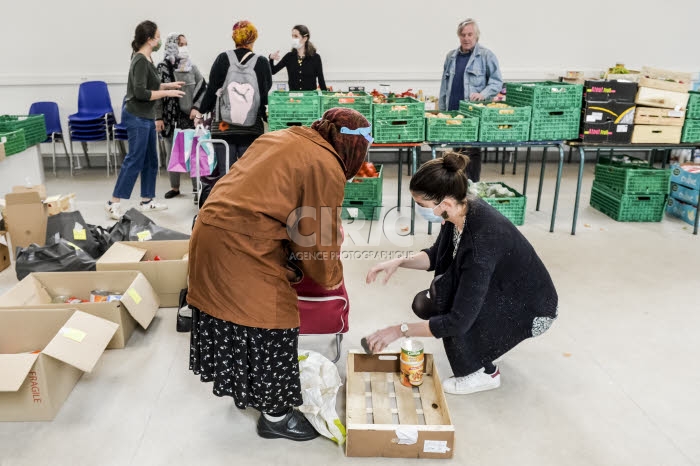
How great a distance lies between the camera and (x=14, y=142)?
16.8 ft

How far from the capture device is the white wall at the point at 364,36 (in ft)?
23.0

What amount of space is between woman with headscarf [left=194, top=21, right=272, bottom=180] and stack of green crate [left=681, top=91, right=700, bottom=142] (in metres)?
3.42

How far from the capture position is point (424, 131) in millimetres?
4656

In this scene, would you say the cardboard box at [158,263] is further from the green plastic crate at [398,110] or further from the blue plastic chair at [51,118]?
the blue plastic chair at [51,118]

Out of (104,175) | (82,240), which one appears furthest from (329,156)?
(104,175)

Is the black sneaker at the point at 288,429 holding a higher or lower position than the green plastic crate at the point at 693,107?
lower

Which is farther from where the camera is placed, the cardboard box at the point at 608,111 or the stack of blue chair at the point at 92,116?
the stack of blue chair at the point at 92,116

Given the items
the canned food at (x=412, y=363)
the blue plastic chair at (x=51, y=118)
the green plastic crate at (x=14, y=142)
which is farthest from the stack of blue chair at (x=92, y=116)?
the canned food at (x=412, y=363)

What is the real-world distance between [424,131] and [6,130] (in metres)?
3.86

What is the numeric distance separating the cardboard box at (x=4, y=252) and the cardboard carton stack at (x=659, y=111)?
4841 mm

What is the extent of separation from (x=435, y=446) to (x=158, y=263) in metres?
1.89

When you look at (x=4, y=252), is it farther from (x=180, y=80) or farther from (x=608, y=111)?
(x=608, y=111)

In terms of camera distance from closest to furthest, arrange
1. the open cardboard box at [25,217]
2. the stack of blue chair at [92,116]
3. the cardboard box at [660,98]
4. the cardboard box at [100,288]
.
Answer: the cardboard box at [100,288], the open cardboard box at [25,217], the cardboard box at [660,98], the stack of blue chair at [92,116]

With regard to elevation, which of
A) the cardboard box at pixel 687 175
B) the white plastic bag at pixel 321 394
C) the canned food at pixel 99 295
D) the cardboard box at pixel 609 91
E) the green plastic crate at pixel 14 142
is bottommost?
the white plastic bag at pixel 321 394
